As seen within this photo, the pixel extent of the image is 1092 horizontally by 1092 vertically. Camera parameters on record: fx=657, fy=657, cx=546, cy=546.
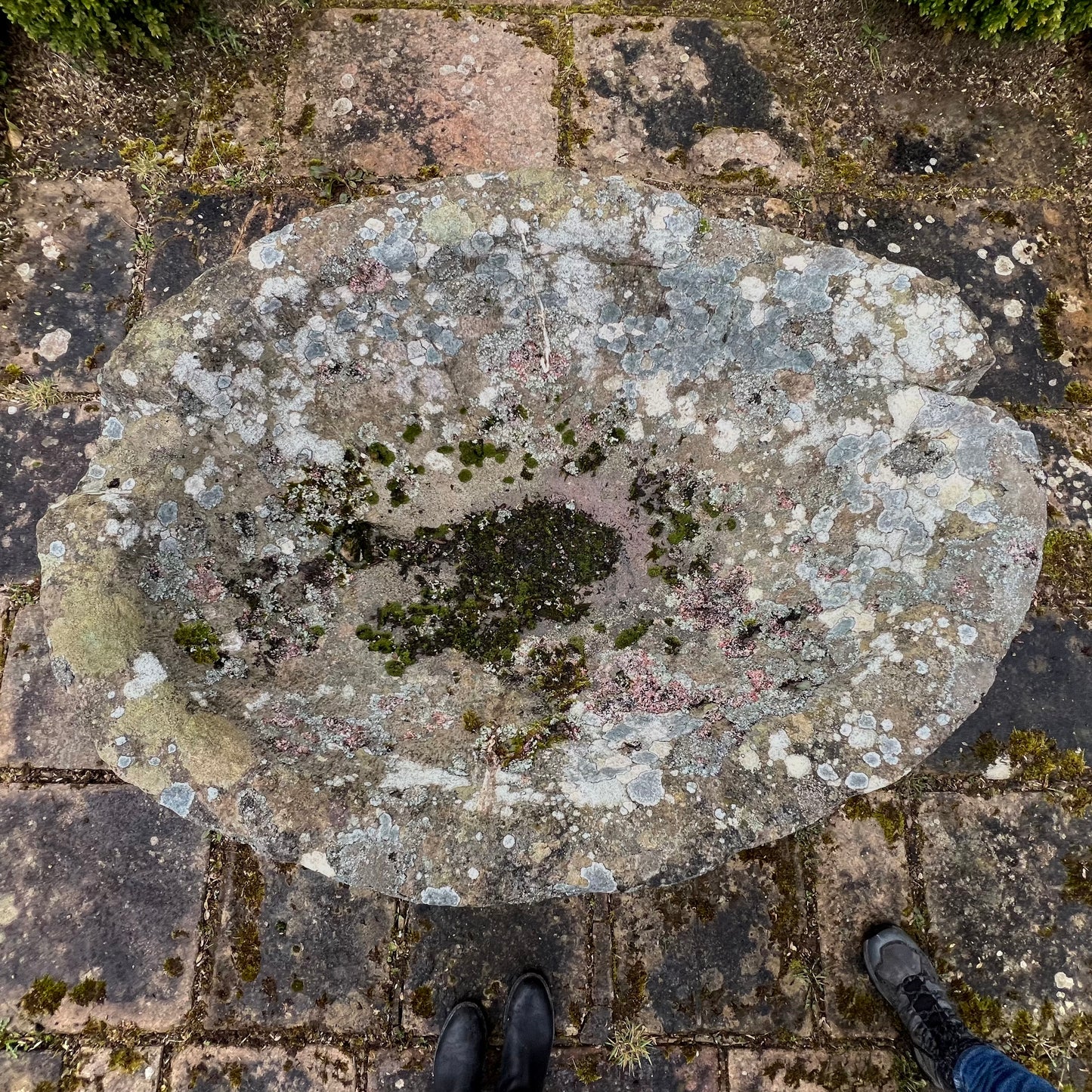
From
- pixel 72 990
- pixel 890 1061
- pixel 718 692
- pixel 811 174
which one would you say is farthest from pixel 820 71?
pixel 72 990

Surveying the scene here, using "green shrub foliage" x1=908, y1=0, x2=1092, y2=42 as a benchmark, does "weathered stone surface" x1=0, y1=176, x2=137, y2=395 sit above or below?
below

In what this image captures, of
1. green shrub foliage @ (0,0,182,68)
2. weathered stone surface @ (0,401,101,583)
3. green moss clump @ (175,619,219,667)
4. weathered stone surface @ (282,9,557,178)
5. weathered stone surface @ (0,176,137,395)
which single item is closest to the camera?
green moss clump @ (175,619,219,667)

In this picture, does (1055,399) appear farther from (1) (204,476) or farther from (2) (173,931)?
(2) (173,931)

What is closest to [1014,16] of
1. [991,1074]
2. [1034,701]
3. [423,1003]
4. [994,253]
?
[994,253]

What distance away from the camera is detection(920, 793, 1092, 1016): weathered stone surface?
111 inches

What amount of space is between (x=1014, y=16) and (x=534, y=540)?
10.7ft

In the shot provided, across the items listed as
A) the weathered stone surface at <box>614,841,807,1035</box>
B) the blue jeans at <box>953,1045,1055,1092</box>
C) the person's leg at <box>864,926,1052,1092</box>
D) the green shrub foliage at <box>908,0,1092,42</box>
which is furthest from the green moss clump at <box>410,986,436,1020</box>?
the green shrub foliage at <box>908,0,1092,42</box>

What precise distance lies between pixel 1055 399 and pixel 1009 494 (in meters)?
1.42

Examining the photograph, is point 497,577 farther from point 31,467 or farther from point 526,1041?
point 31,467

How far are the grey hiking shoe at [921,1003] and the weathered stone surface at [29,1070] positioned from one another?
11.3ft

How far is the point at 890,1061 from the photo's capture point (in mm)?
2783

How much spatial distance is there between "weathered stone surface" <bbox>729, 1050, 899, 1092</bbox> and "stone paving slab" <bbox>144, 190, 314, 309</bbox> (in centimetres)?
429

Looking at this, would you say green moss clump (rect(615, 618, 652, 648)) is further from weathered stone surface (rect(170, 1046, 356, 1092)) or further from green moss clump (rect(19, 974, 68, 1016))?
green moss clump (rect(19, 974, 68, 1016))

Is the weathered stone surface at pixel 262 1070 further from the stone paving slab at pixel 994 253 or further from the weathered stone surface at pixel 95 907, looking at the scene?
the stone paving slab at pixel 994 253
